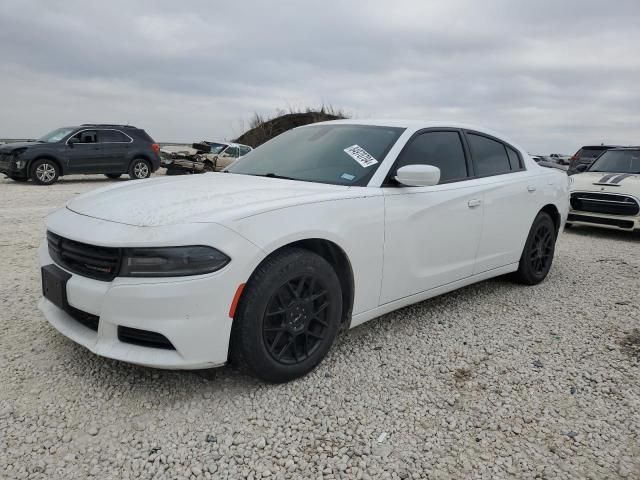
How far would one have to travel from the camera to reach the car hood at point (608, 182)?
7706 millimetres

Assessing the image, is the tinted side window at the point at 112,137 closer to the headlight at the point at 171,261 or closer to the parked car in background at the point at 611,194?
the parked car in background at the point at 611,194

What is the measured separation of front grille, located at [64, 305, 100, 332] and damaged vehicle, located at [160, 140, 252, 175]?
1196 cm

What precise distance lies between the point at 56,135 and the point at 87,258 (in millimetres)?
12573

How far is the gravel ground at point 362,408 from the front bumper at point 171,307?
0.97 feet

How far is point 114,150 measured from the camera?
1384 cm

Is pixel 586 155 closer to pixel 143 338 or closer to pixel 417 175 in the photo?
pixel 417 175

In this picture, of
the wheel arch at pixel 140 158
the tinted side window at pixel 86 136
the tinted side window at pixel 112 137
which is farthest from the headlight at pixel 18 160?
the wheel arch at pixel 140 158

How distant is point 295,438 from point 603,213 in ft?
24.4

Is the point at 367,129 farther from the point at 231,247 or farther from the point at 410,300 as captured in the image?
the point at 231,247

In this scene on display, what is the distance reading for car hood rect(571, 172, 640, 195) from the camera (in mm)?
7706

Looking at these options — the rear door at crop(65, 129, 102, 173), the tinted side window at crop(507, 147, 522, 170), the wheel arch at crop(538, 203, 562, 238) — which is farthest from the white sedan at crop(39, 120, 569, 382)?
the rear door at crop(65, 129, 102, 173)

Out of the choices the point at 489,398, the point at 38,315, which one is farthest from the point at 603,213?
Result: the point at 38,315

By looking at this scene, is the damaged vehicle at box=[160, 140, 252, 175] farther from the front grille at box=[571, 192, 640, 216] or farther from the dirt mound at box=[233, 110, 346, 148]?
the dirt mound at box=[233, 110, 346, 148]

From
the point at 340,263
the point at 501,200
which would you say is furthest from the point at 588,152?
the point at 340,263
